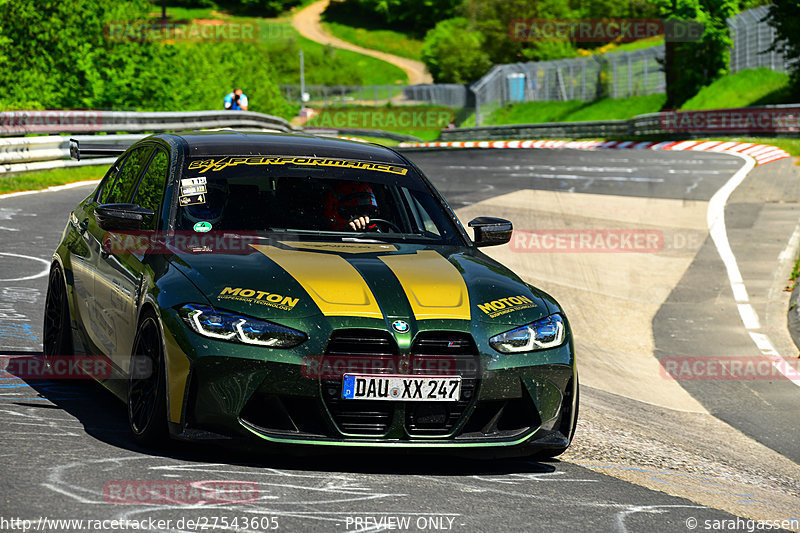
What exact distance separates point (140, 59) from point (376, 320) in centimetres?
2777

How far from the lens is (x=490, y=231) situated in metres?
7.11

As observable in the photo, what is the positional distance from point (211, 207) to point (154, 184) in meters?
0.49

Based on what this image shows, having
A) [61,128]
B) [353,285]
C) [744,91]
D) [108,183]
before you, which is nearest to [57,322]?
[108,183]

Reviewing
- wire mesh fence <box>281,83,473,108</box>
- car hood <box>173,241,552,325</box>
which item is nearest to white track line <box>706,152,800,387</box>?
car hood <box>173,241,552,325</box>

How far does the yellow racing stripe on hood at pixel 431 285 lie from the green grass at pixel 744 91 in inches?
1784

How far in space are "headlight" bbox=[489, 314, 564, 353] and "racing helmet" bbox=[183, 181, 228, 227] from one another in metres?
1.77

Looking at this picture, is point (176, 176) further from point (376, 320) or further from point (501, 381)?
point (501, 381)

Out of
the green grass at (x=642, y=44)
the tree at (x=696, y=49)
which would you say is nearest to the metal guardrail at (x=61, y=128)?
the tree at (x=696, y=49)

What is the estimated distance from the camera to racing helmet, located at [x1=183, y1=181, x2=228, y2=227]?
6.41m

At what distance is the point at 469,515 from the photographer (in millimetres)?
4879

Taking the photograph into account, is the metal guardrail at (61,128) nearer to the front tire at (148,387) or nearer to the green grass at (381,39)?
the front tire at (148,387)

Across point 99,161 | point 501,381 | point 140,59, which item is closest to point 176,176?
point 501,381

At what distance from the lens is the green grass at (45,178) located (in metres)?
19.6

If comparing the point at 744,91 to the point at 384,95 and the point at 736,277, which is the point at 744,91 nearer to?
the point at 736,277
